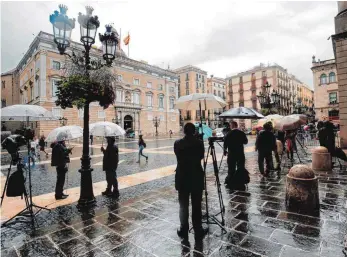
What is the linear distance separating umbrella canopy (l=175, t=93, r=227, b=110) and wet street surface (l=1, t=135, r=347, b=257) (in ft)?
7.64

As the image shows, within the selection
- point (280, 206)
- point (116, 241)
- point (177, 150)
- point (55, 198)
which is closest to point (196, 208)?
point (177, 150)

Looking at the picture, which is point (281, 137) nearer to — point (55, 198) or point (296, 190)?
point (296, 190)

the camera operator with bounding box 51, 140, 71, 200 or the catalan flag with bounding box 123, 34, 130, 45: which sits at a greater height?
the catalan flag with bounding box 123, 34, 130, 45

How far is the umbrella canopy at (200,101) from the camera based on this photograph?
511 cm

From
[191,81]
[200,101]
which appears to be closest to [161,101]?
[191,81]

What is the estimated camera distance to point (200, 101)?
5434 millimetres

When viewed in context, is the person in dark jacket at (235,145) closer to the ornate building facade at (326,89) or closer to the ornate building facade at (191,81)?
the ornate building facade at (326,89)

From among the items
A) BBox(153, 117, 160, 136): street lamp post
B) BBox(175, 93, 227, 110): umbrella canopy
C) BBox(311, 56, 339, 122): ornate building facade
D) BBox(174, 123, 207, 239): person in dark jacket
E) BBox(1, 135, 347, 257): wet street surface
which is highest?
BBox(311, 56, 339, 122): ornate building facade

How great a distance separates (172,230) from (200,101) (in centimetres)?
329

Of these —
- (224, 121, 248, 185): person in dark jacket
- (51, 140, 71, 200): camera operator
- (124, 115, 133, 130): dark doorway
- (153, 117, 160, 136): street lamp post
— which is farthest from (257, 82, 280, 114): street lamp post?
(124, 115, 133, 130): dark doorway

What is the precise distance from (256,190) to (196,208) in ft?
8.79

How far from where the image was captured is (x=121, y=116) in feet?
124

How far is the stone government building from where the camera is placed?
28.8 metres

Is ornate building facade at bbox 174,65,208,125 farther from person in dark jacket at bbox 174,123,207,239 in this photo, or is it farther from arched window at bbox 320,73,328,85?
person in dark jacket at bbox 174,123,207,239
